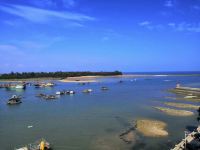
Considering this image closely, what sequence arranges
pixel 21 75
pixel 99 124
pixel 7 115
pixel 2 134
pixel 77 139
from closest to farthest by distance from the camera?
pixel 77 139 → pixel 2 134 → pixel 99 124 → pixel 7 115 → pixel 21 75

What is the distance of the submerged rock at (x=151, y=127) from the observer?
110 ft

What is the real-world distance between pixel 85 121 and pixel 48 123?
17.0ft

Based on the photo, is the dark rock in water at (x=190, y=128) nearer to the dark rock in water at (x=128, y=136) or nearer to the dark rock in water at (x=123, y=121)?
the dark rock in water at (x=128, y=136)

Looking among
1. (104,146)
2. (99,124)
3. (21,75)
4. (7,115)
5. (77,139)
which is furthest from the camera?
(21,75)

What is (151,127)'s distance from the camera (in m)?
36.7

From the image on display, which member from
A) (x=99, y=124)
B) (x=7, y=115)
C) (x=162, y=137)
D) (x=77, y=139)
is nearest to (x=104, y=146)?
(x=77, y=139)

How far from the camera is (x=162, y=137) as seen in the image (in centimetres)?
3203

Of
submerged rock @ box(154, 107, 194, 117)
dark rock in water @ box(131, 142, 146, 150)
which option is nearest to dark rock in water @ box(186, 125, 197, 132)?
submerged rock @ box(154, 107, 194, 117)

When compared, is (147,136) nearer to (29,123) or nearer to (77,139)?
(77,139)

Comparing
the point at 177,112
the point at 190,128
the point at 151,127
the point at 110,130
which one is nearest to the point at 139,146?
the point at 110,130

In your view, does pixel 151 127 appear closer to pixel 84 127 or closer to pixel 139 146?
pixel 139 146

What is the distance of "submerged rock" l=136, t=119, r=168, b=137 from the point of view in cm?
3356

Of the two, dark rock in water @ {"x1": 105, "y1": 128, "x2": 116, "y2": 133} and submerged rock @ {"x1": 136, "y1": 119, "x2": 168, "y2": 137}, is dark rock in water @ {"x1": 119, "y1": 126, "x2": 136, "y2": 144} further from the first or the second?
dark rock in water @ {"x1": 105, "y1": 128, "x2": 116, "y2": 133}

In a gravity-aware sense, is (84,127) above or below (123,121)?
below
